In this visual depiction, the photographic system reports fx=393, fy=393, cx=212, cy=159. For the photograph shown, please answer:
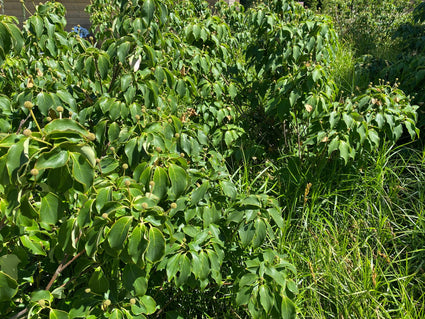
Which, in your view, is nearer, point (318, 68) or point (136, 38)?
point (136, 38)

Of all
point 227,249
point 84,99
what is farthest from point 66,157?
point 84,99

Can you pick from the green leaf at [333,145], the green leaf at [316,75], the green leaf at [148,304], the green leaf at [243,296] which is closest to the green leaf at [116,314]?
the green leaf at [148,304]

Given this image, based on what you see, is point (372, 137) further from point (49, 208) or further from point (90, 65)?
point (49, 208)

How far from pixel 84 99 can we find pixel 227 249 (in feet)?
4.01

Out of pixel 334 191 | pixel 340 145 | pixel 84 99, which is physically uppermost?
pixel 84 99

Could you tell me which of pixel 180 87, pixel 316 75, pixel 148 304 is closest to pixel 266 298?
pixel 148 304

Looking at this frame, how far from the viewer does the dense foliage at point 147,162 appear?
3.91 ft

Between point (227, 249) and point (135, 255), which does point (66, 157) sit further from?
point (227, 249)

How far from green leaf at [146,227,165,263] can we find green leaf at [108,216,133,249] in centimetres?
9

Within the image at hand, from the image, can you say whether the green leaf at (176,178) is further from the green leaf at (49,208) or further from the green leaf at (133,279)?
the green leaf at (49,208)

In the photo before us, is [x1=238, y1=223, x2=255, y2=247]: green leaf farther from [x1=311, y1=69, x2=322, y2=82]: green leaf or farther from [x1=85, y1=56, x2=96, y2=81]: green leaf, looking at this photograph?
[x1=311, y1=69, x2=322, y2=82]: green leaf

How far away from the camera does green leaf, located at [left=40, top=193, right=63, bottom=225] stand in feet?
3.59

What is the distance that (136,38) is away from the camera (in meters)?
1.93

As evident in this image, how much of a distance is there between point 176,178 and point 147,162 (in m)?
0.21
